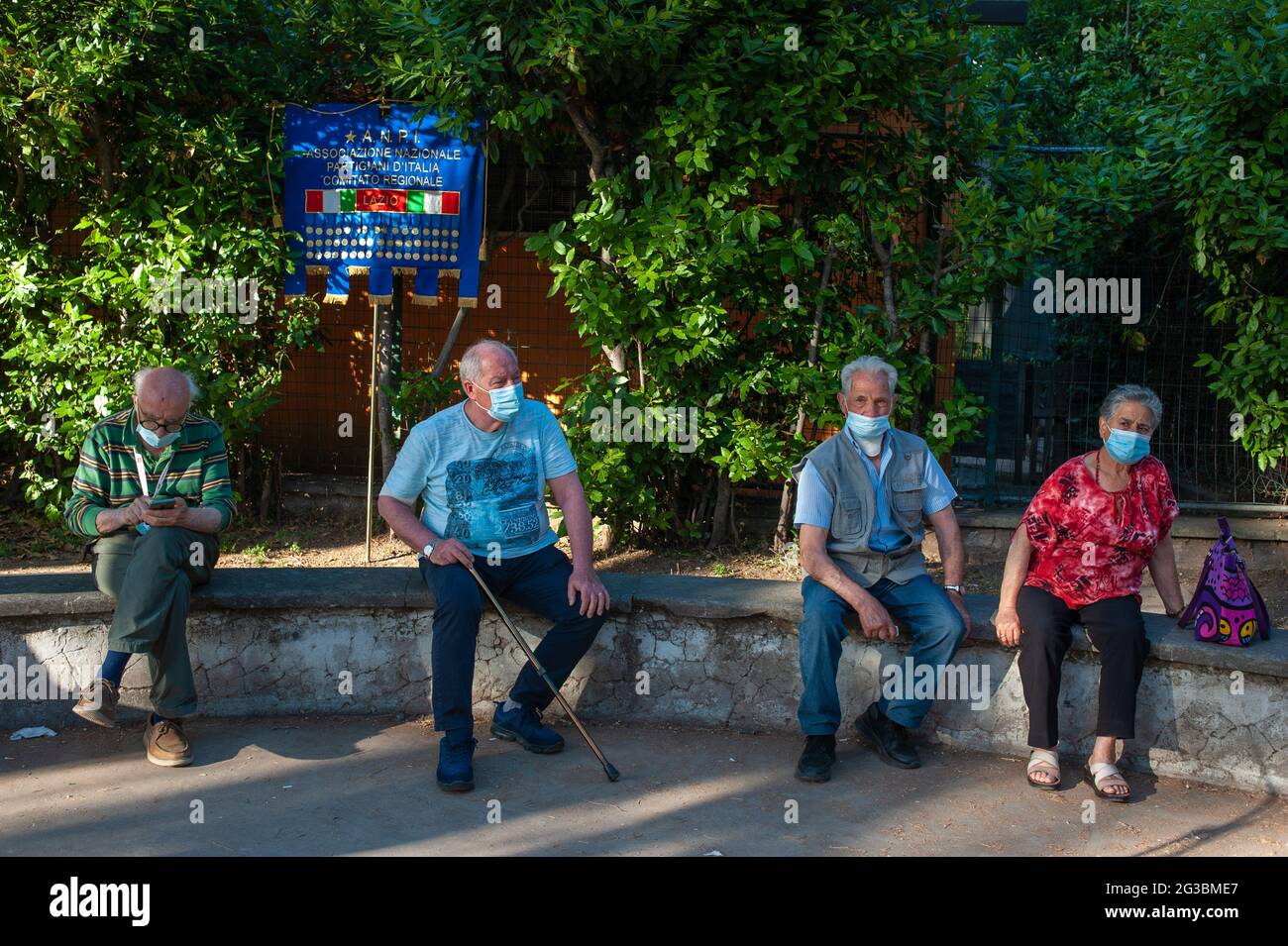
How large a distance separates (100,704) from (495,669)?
142cm

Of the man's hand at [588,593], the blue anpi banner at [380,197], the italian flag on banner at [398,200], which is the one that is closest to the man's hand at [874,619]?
the man's hand at [588,593]

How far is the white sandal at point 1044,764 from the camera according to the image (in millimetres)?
4387

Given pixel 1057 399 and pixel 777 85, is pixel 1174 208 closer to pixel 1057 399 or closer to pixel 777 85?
pixel 1057 399

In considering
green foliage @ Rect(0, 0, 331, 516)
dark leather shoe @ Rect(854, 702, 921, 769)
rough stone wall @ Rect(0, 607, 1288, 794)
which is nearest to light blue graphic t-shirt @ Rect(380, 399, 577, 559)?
rough stone wall @ Rect(0, 607, 1288, 794)

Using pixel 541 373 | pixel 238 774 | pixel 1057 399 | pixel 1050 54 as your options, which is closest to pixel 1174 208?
pixel 1057 399

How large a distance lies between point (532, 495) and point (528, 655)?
64 centimetres

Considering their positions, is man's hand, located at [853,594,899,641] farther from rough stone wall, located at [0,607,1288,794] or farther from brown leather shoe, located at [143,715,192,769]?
brown leather shoe, located at [143,715,192,769]

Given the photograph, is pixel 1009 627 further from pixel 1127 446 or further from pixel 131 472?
pixel 131 472

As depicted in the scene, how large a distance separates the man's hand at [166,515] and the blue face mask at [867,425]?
2.45m

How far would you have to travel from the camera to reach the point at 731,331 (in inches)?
264

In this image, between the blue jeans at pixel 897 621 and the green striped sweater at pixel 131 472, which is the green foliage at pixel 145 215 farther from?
the blue jeans at pixel 897 621

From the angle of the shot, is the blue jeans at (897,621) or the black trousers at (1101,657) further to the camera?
the blue jeans at (897,621)

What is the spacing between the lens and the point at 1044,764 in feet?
14.4

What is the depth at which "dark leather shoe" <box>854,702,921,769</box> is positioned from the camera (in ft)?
15.1
